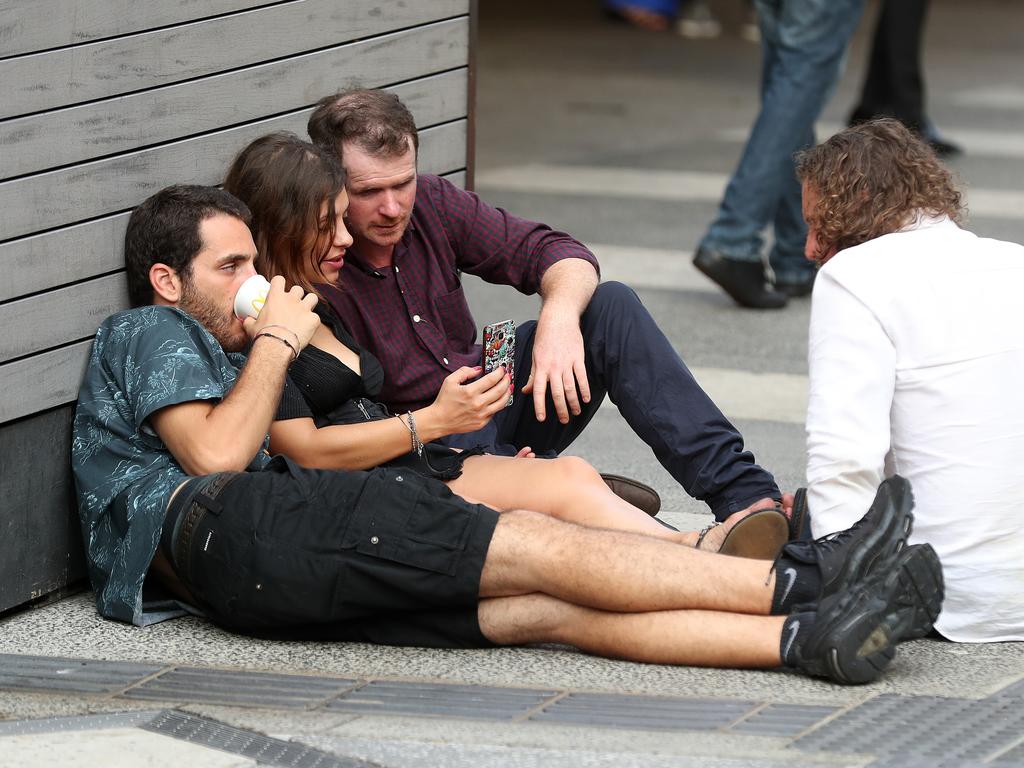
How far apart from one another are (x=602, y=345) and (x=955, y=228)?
3.13 feet

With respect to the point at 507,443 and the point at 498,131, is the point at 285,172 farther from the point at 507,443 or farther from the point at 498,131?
the point at 498,131

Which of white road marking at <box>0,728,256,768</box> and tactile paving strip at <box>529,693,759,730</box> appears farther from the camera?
tactile paving strip at <box>529,693,759,730</box>

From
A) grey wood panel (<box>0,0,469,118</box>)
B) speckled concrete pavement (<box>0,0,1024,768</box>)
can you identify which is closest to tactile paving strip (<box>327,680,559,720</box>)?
speckled concrete pavement (<box>0,0,1024,768</box>)

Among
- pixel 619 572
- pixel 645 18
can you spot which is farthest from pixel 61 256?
pixel 645 18

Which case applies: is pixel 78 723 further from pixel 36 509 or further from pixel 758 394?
pixel 758 394

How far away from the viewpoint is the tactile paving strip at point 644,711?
3.31 meters

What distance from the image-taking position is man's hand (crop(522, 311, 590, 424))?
423 cm

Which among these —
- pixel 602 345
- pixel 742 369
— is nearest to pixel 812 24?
pixel 742 369

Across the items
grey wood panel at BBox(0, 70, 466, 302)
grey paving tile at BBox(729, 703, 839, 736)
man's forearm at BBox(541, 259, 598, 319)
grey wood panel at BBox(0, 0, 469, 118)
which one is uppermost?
grey wood panel at BBox(0, 0, 469, 118)

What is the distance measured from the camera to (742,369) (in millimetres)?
6480

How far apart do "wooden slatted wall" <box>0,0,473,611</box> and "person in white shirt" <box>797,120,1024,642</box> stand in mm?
1556

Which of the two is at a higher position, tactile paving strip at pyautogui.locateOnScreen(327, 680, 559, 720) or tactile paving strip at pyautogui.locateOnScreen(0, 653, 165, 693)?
tactile paving strip at pyautogui.locateOnScreen(327, 680, 559, 720)

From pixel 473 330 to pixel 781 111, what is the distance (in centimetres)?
300

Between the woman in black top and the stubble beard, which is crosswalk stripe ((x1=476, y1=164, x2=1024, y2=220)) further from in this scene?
the stubble beard
